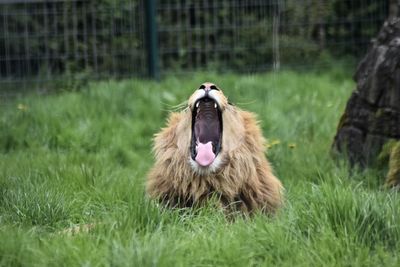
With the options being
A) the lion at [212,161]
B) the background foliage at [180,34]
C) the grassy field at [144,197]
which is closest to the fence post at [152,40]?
the background foliage at [180,34]

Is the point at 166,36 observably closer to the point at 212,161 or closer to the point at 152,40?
the point at 152,40

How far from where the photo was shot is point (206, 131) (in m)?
4.57

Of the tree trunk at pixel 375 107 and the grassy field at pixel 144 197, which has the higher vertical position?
the tree trunk at pixel 375 107

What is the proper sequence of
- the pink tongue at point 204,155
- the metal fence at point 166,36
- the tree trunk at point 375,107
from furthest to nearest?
the metal fence at point 166,36, the tree trunk at point 375,107, the pink tongue at point 204,155

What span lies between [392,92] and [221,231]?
2468 mm

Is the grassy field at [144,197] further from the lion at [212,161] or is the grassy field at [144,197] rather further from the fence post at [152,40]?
the fence post at [152,40]

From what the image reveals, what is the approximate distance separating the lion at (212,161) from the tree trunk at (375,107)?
148cm

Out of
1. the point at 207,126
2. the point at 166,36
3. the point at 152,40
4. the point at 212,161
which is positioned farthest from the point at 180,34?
the point at 212,161

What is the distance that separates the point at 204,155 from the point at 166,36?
18.9ft

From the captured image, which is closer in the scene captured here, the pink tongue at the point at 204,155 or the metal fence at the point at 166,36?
the pink tongue at the point at 204,155

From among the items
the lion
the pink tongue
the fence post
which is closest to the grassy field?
the lion

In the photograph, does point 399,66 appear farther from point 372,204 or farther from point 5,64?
point 5,64

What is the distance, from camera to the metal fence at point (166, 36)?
9.54 m

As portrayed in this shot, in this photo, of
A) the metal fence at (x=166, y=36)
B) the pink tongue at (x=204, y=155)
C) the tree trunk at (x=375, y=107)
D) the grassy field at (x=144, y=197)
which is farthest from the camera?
the metal fence at (x=166, y=36)
